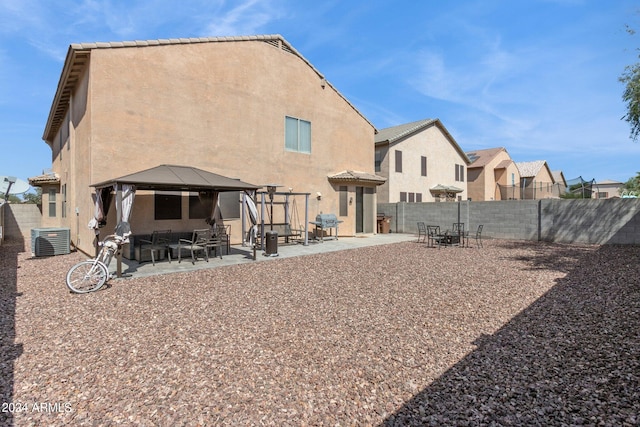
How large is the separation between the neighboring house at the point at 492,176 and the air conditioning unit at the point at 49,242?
31058 mm

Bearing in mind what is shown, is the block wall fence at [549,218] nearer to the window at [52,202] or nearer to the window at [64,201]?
the window at [64,201]

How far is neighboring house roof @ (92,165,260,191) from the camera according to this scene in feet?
25.6

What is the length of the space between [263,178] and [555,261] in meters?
10.5

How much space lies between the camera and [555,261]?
9312 mm

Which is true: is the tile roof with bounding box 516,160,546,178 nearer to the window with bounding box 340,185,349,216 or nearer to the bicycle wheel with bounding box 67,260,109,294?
the window with bounding box 340,185,349,216

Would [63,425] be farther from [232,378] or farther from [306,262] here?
[306,262]

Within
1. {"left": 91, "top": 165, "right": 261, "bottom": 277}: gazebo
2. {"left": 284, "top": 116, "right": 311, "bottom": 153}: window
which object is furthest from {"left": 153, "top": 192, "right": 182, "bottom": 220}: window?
{"left": 284, "top": 116, "right": 311, "bottom": 153}: window

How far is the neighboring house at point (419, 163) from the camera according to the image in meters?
21.5

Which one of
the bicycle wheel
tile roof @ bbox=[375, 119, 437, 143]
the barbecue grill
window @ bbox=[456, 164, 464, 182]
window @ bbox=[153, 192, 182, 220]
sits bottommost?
the bicycle wheel

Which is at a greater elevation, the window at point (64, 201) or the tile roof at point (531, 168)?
the tile roof at point (531, 168)

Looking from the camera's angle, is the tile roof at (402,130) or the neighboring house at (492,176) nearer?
the tile roof at (402,130)

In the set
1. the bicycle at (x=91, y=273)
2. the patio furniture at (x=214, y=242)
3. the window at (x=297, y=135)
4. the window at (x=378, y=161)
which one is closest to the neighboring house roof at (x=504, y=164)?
the window at (x=378, y=161)

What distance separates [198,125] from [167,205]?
10.1 feet

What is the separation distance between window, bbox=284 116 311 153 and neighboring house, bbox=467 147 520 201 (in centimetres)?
2203
